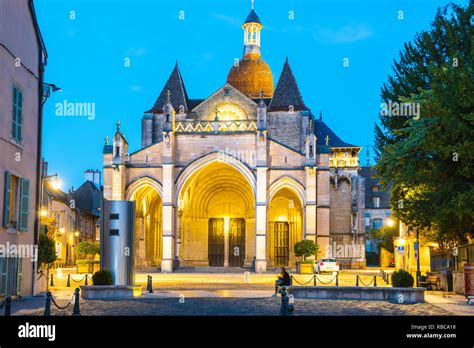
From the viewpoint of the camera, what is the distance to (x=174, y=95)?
170ft

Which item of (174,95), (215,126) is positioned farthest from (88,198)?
(215,126)

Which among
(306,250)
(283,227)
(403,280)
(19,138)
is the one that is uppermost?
(19,138)

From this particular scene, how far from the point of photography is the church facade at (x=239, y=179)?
42594mm

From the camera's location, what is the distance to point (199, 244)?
4809cm

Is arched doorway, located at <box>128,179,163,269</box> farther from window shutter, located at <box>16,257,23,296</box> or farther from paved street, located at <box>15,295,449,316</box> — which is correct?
paved street, located at <box>15,295,449,316</box>

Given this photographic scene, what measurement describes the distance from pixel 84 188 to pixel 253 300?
164 ft

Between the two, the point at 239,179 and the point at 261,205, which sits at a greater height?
the point at 239,179

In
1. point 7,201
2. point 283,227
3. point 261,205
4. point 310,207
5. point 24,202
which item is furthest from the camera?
point 283,227

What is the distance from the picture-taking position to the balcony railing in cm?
4350

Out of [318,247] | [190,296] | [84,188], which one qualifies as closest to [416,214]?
[190,296]

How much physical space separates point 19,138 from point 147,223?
26847 mm

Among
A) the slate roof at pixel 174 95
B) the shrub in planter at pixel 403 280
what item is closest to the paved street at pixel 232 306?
the shrub in planter at pixel 403 280

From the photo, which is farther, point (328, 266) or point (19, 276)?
point (328, 266)

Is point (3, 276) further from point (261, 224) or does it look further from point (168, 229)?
point (261, 224)
